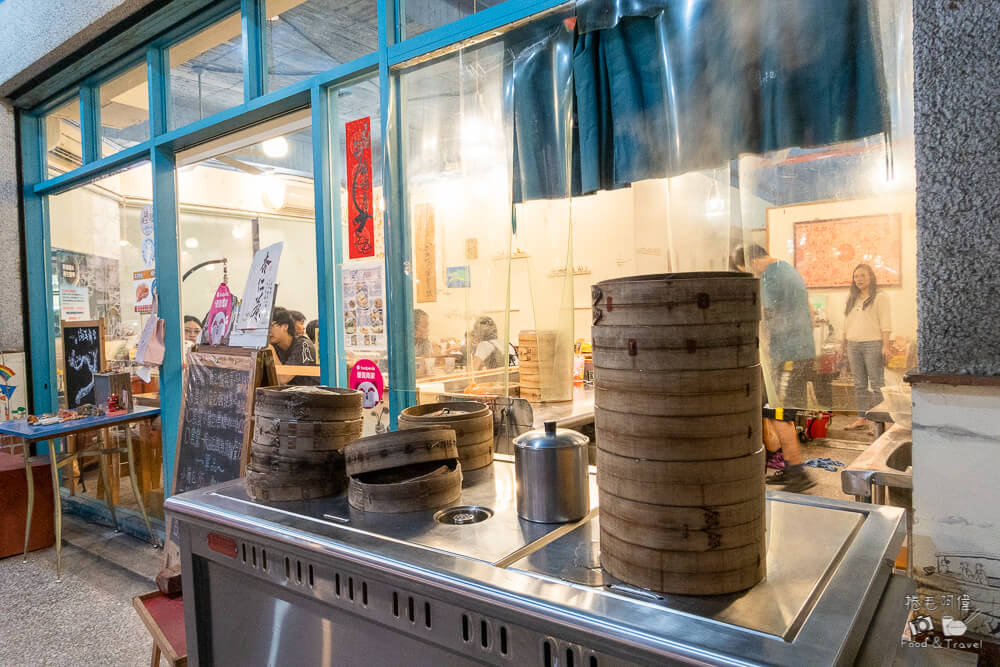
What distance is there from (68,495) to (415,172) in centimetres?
461

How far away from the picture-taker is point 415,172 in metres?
2.58

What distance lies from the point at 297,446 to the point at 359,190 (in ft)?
5.49

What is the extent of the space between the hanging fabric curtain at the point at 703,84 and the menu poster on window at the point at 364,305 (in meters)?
0.98

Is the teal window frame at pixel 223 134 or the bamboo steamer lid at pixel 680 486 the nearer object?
the bamboo steamer lid at pixel 680 486

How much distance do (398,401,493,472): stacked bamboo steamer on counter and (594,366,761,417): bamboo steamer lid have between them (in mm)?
756

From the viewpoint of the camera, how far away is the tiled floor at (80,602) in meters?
2.91

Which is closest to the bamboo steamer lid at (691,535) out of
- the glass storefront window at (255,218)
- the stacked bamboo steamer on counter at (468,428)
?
the stacked bamboo steamer on counter at (468,428)

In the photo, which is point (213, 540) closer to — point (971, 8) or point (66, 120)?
point (971, 8)

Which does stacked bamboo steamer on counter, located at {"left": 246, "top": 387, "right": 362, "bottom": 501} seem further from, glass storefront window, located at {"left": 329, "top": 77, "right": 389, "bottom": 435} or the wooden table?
the wooden table

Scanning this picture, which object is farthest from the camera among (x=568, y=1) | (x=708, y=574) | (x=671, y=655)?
(x=568, y=1)

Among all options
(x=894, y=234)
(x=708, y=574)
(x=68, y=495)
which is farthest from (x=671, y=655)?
(x=68, y=495)

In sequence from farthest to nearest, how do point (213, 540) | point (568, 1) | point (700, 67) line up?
1. point (568, 1)
2. point (700, 67)
3. point (213, 540)

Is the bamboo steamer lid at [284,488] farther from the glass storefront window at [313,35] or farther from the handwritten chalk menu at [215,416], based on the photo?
the glass storefront window at [313,35]

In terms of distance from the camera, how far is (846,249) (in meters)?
1.58
